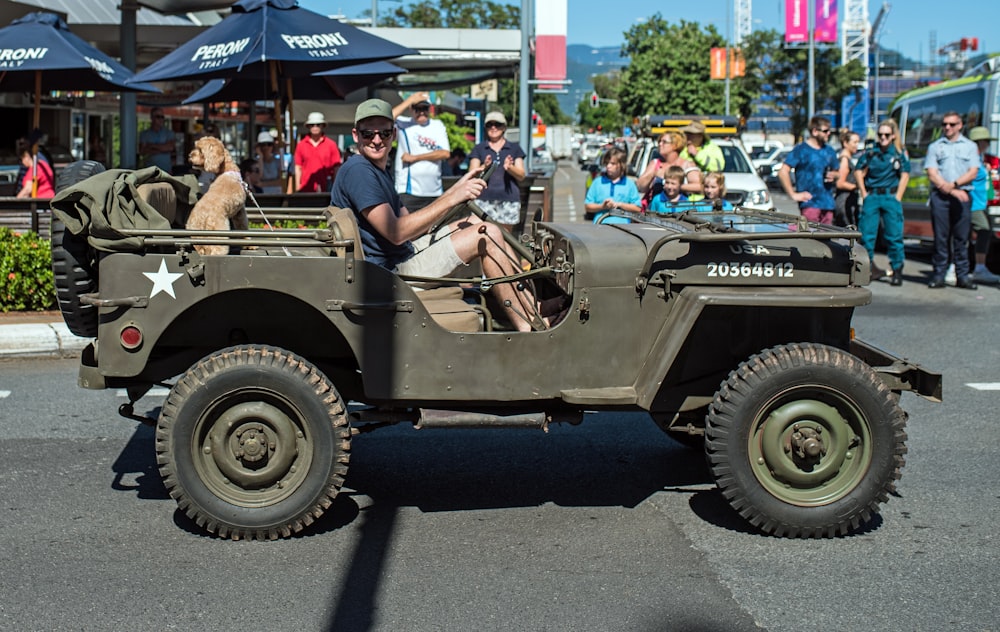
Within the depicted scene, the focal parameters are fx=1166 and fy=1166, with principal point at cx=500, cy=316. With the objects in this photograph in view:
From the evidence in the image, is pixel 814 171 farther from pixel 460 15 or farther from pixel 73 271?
pixel 460 15

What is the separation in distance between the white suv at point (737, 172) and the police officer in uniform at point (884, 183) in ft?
→ 4.45

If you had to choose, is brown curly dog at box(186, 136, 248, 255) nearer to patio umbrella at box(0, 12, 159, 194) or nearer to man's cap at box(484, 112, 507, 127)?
man's cap at box(484, 112, 507, 127)

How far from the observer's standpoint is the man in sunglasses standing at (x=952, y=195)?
41.5 feet

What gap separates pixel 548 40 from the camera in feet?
56.8

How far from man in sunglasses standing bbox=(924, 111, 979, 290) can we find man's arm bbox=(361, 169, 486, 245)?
29.0 ft

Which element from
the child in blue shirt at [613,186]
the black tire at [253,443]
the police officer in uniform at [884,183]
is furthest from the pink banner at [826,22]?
the black tire at [253,443]

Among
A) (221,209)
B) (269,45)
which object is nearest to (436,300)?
(221,209)

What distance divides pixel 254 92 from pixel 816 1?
46.8m

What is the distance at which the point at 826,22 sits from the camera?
188 ft

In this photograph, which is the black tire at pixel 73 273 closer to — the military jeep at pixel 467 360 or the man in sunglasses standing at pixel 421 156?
the military jeep at pixel 467 360

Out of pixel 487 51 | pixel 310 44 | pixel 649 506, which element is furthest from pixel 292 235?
pixel 487 51

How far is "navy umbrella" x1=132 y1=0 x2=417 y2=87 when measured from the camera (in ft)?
35.8

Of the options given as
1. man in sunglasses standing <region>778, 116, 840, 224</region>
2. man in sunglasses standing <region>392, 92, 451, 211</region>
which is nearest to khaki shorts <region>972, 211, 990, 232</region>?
man in sunglasses standing <region>778, 116, 840, 224</region>

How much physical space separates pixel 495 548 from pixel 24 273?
6.25 m
